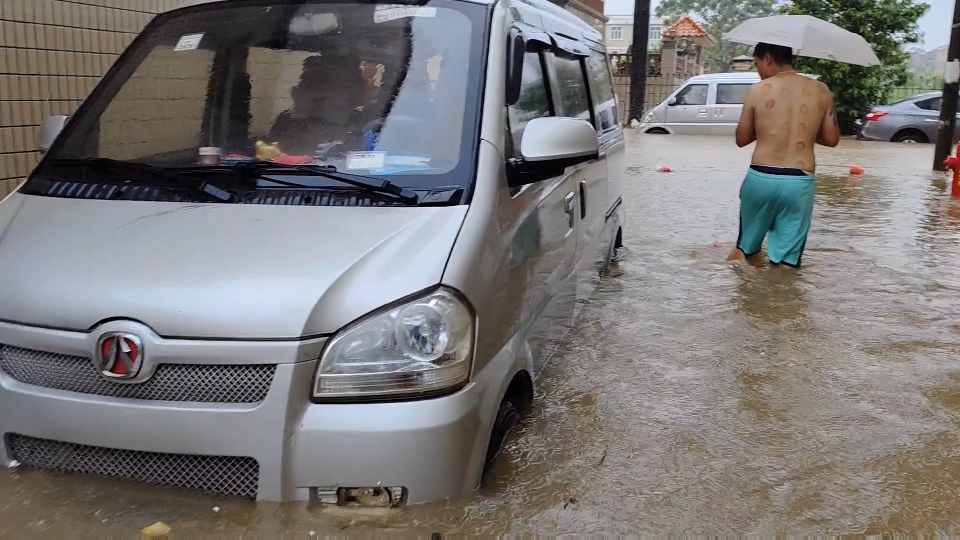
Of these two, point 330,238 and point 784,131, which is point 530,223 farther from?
point 784,131

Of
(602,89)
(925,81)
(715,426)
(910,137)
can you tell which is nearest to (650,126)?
(910,137)

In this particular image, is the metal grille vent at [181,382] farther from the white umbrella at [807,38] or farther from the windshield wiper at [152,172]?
the white umbrella at [807,38]

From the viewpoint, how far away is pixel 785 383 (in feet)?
14.7

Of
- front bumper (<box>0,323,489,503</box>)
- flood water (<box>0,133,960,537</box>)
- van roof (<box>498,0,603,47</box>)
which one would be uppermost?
van roof (<box>498,0,603,47</box>)

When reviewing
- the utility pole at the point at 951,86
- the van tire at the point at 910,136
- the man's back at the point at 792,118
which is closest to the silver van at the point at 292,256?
the man's back at the point at 792,118

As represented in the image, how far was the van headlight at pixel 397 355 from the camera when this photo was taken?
2486mm

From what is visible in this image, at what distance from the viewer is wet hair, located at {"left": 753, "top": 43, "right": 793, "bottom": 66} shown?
21.4 feet

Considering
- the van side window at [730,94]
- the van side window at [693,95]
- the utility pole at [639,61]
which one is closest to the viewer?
the van side window at [730,94]

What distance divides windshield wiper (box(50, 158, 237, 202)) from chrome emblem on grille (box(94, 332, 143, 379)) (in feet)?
2.18

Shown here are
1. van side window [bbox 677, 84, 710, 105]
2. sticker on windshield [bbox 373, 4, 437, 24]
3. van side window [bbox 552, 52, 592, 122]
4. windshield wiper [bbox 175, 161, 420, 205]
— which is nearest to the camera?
windshield wiper [bbox 175, 161, 420, 205]

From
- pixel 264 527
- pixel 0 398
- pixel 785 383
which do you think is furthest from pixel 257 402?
pixel 785 383

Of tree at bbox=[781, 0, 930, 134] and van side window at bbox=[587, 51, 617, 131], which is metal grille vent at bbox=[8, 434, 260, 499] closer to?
van side window at bbox=[587, 51, 617, 131]

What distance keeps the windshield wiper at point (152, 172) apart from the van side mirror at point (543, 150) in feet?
3.25

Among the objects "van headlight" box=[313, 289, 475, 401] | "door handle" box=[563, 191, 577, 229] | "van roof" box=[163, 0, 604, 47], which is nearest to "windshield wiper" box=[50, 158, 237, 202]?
"van headlight" box=[313, 289, 475, 401]
